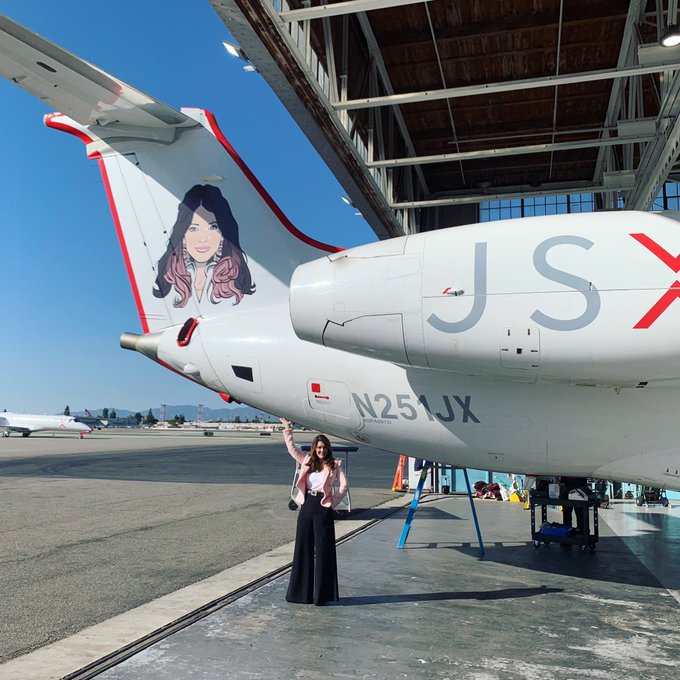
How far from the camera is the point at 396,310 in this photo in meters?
4.56

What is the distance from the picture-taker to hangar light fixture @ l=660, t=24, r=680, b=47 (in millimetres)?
6496

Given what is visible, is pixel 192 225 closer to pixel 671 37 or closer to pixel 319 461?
pixel 319 461

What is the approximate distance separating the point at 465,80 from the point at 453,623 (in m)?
8.94

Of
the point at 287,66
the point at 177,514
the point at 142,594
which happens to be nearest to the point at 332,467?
the point at 142,594

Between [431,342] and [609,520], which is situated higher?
[431,342]

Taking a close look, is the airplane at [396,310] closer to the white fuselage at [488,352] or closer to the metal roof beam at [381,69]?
the white fuselage at [488,352]

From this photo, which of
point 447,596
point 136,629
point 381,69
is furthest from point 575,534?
point 381,69

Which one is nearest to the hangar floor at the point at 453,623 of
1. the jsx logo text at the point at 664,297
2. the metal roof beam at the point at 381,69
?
the jsx logo text at the point at 664,297

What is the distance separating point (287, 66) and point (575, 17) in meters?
4.65

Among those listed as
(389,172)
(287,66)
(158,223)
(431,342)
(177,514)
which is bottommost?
(177,514)

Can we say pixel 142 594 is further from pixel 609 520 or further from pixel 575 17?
pixel 575 17

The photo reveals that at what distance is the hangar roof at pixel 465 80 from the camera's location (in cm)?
729

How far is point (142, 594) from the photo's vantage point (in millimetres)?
5535

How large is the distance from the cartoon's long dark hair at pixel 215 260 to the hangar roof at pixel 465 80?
74.1 inches
